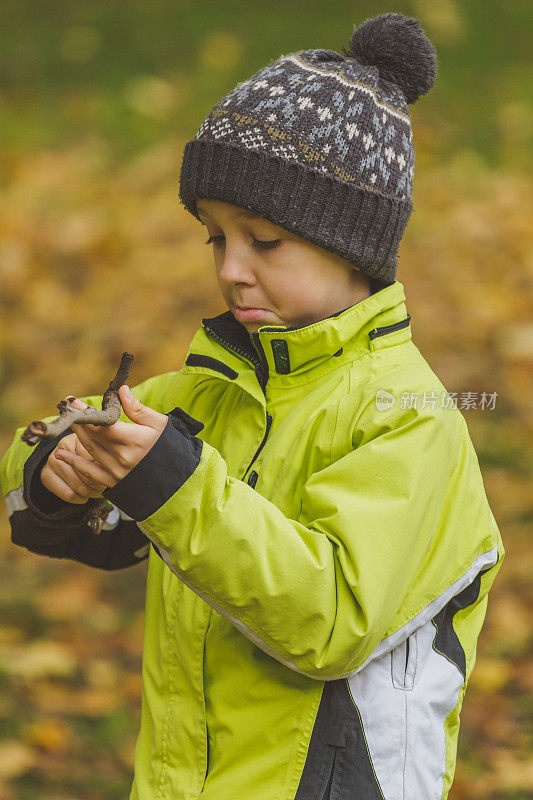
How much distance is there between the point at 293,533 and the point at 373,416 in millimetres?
281

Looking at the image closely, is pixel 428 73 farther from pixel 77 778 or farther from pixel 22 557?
pixel 22 557

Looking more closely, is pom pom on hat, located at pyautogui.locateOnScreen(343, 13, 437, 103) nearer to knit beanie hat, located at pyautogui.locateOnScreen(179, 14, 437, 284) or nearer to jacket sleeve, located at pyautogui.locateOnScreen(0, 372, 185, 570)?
knit beanie hat, located at pyautogui.locateOnScreen(179, 14, 437, 284)

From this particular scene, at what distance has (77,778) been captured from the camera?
10.3 feet

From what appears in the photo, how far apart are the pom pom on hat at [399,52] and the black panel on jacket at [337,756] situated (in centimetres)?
125

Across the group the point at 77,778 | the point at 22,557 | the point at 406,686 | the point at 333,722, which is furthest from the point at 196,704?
the point at 22,557

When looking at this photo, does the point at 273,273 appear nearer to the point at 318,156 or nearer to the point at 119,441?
the point at 318,156

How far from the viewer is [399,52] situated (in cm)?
199

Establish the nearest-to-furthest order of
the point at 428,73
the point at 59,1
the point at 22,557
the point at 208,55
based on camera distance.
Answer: the point at 428,73, the point at 22,557, the point at 208,55, the point at 59,1

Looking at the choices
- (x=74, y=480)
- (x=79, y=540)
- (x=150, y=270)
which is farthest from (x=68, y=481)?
(x=150, y=270)

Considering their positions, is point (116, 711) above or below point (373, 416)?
below

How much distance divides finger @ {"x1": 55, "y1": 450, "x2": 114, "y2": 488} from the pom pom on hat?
3.50 ft

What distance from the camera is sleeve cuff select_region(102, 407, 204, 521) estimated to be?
1.45 metres

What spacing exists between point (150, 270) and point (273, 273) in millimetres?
4157

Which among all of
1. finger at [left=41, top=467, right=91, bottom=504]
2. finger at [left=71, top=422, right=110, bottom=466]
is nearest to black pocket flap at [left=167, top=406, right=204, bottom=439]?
finger at [left=71, top=422, right=110, bottom=466]
